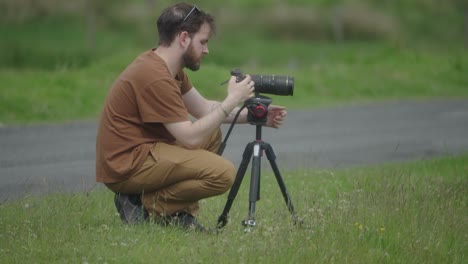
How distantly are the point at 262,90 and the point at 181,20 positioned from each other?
24.9 inches

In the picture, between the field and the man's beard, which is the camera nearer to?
the man's beard

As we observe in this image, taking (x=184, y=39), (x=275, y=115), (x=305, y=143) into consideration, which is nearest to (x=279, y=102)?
(x=305, y=143)

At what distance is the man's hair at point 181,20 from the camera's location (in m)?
6.32

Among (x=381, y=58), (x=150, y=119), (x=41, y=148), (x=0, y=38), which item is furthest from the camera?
(x=0, y=38)

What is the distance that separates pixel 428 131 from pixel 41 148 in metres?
4.94

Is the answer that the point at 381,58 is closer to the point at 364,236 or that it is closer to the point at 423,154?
the point at 423,154

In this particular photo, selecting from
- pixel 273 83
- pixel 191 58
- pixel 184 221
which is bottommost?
pixel 184 221

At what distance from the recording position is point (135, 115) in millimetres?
6438

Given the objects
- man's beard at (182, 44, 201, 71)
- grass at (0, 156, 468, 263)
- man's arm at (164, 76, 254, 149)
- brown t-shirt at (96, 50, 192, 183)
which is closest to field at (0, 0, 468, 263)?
grass at (0, 156, 468, 263)

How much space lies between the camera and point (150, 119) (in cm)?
629

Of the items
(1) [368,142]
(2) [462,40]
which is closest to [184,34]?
(1) [368,142]

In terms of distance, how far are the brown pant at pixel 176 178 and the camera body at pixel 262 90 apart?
384 mm

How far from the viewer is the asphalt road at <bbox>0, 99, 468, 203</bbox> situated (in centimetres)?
959

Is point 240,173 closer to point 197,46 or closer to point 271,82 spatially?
point 271,82
